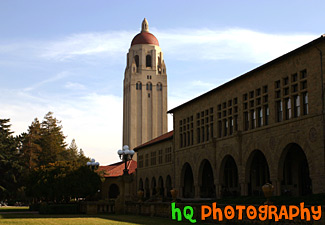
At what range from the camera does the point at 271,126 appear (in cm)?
4003

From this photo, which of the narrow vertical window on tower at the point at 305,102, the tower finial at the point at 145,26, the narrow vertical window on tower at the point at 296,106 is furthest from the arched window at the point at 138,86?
the narrow vertical window on tower at the point at 305,102

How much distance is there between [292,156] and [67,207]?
21.1 m

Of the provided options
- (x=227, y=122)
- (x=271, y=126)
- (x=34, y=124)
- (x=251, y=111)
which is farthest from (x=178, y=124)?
(x=34, y=124)

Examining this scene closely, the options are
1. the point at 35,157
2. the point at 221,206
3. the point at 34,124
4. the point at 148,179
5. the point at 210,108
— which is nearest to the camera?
the point at 221,206

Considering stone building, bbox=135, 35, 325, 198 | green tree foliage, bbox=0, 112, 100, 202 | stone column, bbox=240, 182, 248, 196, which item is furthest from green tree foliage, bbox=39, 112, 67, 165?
stone column, bbox=240, 182, 248, 196

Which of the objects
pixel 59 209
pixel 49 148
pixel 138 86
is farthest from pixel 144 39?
pixel 59 209

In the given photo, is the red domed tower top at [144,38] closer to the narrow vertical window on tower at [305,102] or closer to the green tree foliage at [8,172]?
the green tree foliage at [8,172]

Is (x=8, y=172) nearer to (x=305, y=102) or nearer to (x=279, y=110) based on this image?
(x=279, y=110)

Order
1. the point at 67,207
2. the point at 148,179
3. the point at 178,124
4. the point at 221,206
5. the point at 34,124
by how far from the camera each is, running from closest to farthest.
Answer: the point at 221,206, the point at 67,207, the point at 178,124, the point at 148,179, the point at 34,124

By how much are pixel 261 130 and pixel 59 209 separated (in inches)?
787

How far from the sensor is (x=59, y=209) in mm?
47531

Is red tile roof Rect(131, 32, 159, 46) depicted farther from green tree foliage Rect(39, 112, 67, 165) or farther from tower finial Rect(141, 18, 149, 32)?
green tree foliage Rect(39, 112, 67, 165)

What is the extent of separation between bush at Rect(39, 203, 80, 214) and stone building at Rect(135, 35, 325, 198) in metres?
13.8

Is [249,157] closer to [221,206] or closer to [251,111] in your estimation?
[251,111]
